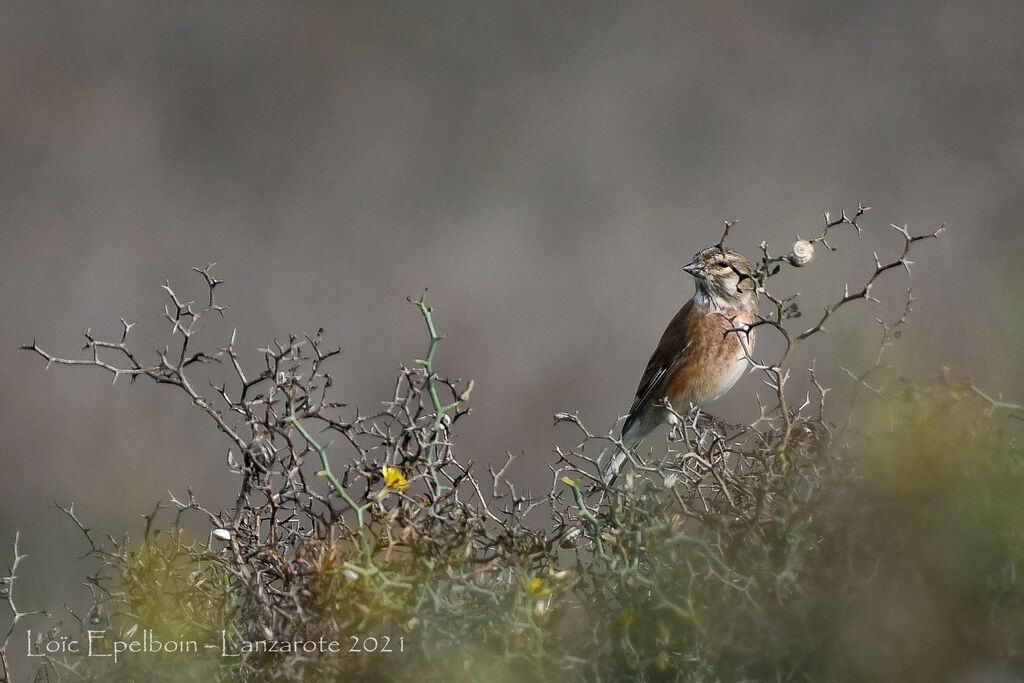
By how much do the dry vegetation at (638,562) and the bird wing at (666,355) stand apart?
2.40m

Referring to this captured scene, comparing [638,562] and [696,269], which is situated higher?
[696,269]

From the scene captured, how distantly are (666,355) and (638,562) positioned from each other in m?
2.72

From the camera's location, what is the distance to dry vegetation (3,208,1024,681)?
1.11 m

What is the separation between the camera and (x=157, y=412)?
3.27 m

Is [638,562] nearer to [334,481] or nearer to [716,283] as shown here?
[334,481]

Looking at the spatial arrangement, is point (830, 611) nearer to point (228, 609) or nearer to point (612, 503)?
point (612, 503)

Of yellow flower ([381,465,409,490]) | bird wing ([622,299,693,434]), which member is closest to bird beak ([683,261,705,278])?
bird wing ([622,299,693,434])

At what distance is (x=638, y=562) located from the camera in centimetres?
142

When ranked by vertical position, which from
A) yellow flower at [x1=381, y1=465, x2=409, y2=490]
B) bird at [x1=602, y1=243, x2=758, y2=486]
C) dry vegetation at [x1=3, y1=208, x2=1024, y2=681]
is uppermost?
bird at [x1=602, y1=243, x2=758, y2=486]

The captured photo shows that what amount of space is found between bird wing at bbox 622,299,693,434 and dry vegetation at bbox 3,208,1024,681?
2405 mm

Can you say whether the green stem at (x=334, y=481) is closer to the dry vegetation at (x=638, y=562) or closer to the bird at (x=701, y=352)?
the dry vegetation at (x=638, y=562)

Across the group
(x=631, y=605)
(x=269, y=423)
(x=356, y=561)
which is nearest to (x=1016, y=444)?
(x=631, y=605)

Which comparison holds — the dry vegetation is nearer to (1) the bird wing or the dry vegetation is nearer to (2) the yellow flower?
(2) the yellow flower

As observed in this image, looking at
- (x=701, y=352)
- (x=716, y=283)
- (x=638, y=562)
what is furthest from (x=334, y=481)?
(x=701, y=352)
